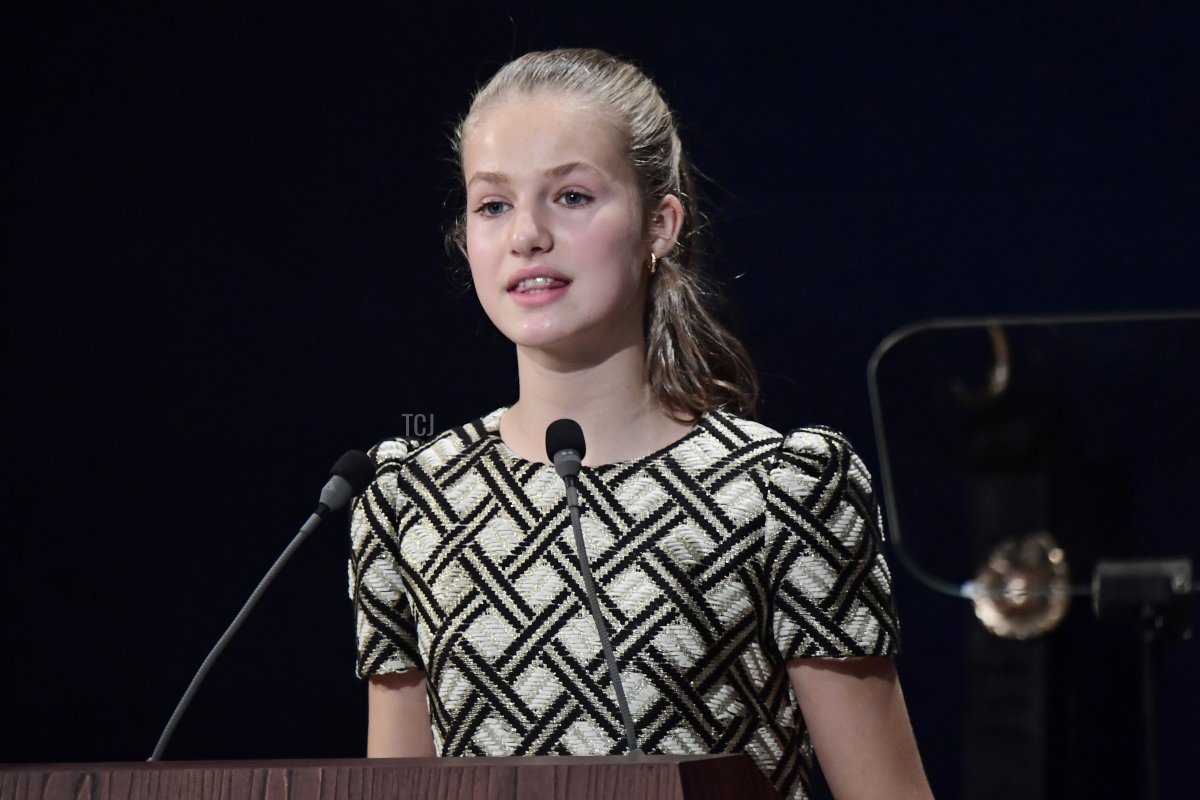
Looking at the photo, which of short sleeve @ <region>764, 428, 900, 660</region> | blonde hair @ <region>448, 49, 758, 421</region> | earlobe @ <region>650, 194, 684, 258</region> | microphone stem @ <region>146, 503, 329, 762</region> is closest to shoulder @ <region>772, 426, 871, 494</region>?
short sleeve @ <region>764, 428, 900, 660</region>

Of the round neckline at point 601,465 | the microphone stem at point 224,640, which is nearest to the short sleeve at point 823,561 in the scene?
the round neckline at point 601,465

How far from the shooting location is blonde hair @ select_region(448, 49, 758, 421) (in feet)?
5.75

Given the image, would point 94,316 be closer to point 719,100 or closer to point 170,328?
point 170,328

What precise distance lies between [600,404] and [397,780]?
0.72 m

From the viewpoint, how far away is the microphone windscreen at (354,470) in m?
1.51

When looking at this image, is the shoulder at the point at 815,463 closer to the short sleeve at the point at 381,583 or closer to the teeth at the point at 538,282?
the teeth at the point at 538,282

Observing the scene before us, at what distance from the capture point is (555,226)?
1.68 metres

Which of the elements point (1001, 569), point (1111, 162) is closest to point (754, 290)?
point (1111, 162)

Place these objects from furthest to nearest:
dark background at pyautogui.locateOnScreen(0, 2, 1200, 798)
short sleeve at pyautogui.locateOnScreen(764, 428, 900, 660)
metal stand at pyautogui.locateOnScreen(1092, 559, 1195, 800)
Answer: dark background at pyautogui.locateOnScreen(0, 2, 1200, 798)
short sleeve at pyautogui.locateOnScreen(764, 428, 900, 660)
metal stand at pyautogui.locateOnScreen(1092, 559, 1195, 800)

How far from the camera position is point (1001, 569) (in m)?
0.99

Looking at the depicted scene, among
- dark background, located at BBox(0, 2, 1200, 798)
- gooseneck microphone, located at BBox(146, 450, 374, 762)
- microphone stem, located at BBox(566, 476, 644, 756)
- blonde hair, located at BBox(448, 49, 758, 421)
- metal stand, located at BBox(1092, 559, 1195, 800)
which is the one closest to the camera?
metal stand, located at BBox(1092, 559, 1195, 800)

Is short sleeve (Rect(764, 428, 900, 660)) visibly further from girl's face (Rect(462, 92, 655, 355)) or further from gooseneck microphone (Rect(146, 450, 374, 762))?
A: gooseneck microphone (Rect(146, 450, 374, 762))

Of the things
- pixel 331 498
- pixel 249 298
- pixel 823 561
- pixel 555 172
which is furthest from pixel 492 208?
pixel 249 298

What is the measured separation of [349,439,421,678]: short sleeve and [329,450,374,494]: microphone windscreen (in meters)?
0.28
